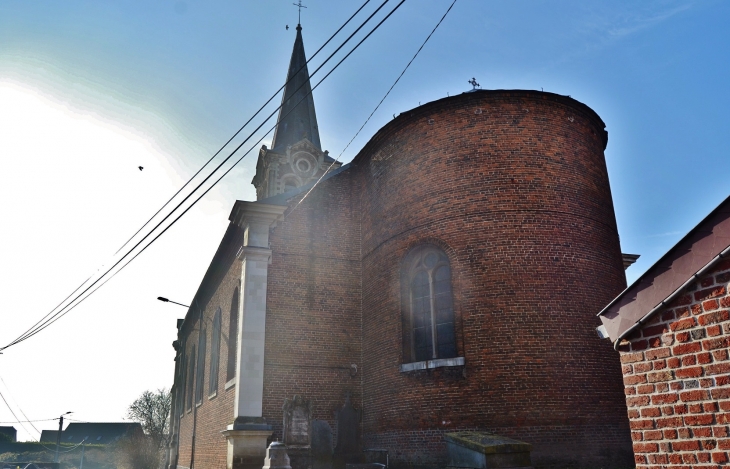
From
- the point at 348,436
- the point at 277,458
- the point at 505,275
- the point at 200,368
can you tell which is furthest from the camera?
the point at 200,368

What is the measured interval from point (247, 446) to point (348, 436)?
252 centimetres

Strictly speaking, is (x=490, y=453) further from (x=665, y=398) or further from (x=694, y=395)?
(x=694, y=395)

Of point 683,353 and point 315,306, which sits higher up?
point 315,306

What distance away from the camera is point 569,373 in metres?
11.4

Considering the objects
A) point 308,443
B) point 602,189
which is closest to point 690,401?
point 308,443

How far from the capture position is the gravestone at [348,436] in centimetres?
1361

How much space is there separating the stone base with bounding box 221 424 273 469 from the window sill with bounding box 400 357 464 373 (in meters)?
3.58

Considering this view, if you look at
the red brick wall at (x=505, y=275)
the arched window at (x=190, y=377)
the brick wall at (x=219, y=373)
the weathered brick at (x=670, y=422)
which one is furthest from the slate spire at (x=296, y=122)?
the weathered brick at (x=670, y=422)

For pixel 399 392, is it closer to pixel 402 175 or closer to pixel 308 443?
pixel 308 443

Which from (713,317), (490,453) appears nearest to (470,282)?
(490,453)

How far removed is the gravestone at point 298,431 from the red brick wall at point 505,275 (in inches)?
73.5

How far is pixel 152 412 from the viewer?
2441 inches

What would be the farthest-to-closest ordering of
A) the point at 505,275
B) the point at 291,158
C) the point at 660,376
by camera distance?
the point at 291,158, the point at 505,275, the point at 660,376

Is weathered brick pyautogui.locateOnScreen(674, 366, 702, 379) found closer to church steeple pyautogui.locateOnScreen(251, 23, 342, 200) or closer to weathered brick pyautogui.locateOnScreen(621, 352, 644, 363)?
weathered brick pyautogui.locateOnScreen(621, 352, 644, 363)
